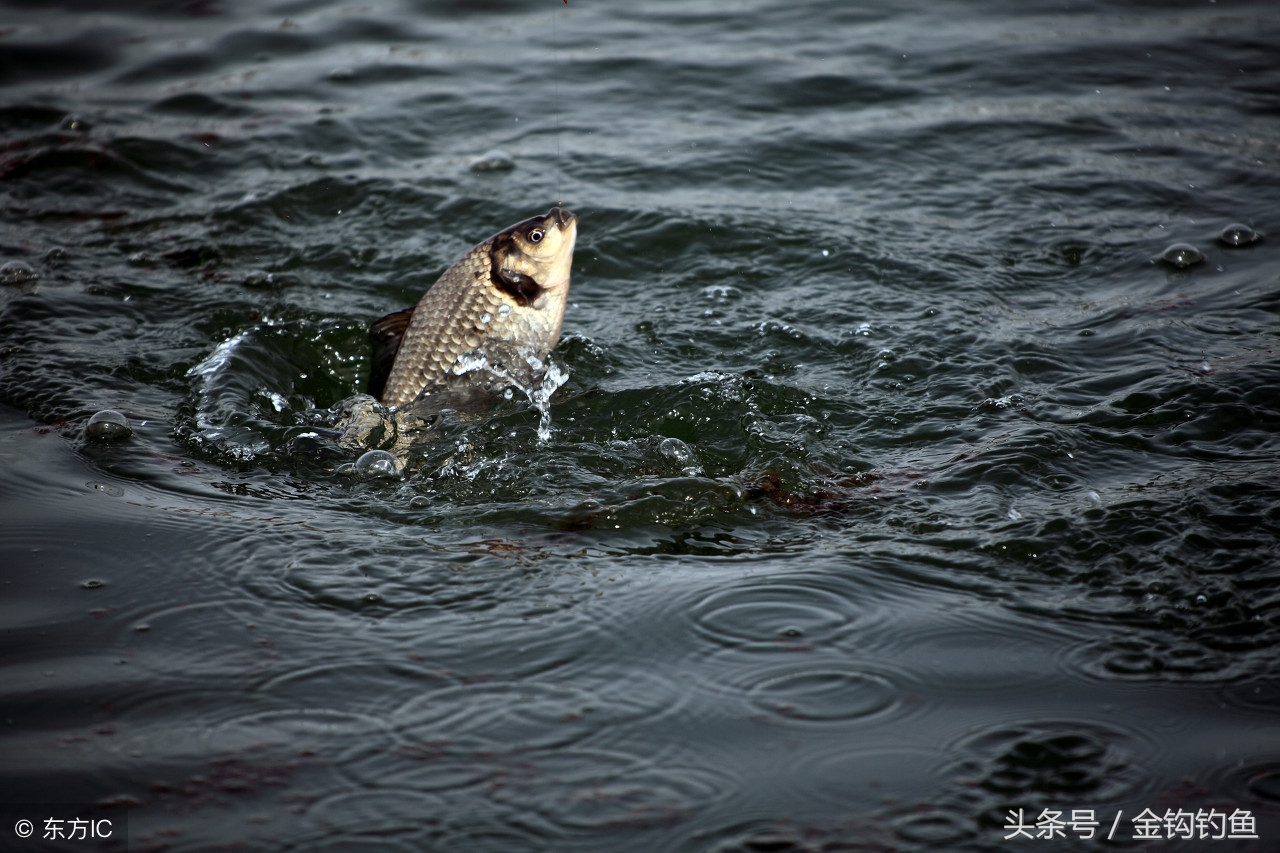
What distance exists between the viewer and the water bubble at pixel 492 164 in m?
7.64

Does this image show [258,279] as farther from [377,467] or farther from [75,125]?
[75,125]

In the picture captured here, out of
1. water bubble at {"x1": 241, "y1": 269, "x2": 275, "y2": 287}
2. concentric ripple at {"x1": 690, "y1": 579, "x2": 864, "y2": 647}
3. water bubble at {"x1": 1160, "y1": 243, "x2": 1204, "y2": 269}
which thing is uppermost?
water bubble at {"x1": 241, "y1": 269, "x2": 275, "y2": 287}

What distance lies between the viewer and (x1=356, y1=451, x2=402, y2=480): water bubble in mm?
4465

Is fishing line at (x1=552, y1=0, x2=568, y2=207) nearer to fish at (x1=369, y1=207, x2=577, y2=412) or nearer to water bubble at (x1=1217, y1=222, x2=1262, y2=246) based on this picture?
fish at (x1=369, y1=207, x2=577, y2=412)

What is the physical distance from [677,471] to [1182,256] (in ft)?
11.5

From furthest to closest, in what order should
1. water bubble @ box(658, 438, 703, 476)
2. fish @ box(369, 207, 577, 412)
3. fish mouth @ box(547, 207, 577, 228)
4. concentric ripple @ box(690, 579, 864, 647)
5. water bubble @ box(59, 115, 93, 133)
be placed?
1. water bubble @ box(59, 115, 93, 133)
2. fish mouth @ box(547, 207, 577, 228)
3. fish @ box(369, 207, 577, 412)
4. water bubble @ box(658, 438, 703, 476)
5. concentric ripple @ box(690, 579, 864, 647)

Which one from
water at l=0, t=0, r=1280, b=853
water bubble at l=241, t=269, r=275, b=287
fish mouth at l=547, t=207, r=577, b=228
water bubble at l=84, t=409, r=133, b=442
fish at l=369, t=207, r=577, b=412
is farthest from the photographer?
water bubble at l=241, t=269, r=275, b=287

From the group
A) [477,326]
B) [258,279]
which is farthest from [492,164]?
[477,326]

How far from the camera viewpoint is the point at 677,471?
4410mm

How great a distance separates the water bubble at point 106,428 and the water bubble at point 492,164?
11.8 ft

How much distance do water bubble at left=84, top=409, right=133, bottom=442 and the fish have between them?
3.50 feet

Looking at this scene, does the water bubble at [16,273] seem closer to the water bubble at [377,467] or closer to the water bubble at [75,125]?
the water bubble at [75,125]

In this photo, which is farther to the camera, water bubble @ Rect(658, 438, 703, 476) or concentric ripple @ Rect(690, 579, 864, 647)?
water bubble @ Rect(658, 438, 703, 476)

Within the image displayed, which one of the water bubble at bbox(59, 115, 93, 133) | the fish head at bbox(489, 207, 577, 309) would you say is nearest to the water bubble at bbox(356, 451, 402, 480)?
the fish head at bbox(489, 207, 577, 309)
